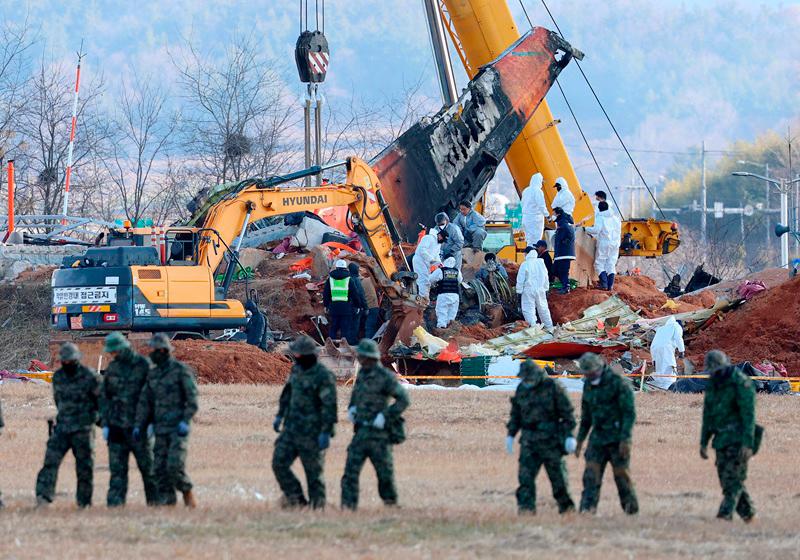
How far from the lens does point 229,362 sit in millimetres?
26531

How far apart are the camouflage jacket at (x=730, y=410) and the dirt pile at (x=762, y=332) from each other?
1384 centimetres

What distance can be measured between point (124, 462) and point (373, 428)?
7.37 ft

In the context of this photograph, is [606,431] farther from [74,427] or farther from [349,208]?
[349,208]

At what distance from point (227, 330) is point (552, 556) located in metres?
17.0

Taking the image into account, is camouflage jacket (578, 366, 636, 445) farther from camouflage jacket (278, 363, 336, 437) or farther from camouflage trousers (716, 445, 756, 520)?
camouflage jacket (278, 363, 336, 437)

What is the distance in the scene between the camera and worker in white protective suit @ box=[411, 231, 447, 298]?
3144 cm

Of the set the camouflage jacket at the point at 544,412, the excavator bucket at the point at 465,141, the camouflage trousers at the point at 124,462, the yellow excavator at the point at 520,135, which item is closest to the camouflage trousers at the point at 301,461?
the camouflage trousers at the point at 124,462

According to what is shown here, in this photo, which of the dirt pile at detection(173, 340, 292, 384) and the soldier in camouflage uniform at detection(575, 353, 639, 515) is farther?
the dirt pile at detection(173, 340, 292, 384)

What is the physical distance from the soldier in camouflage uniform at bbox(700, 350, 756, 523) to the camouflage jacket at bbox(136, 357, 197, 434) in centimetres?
453

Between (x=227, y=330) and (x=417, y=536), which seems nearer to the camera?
(x=417, y=536)

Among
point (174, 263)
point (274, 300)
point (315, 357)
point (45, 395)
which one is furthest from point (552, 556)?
point (274, 300)

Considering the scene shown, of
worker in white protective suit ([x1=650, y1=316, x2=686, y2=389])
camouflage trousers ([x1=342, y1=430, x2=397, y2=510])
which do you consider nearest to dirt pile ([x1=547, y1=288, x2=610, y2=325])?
worker in white protective suit ([x1=650, y1=316, x2=686, y2=389])

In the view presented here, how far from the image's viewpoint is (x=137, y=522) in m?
13.3

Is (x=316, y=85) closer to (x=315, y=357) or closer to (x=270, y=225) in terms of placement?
(x=270, y=225)
